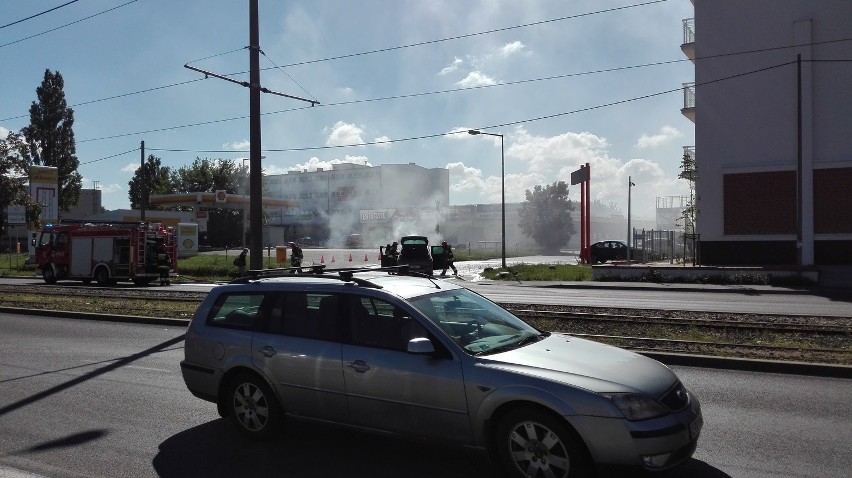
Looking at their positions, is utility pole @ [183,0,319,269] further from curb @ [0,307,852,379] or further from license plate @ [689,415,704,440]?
license plate @ [689,415,704,440]

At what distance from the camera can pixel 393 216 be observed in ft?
245

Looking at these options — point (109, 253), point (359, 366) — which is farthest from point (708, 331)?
point (109, 253)

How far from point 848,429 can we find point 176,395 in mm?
6645

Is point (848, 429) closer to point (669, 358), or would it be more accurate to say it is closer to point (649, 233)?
point (669, 358)

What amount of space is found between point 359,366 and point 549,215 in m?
71.1

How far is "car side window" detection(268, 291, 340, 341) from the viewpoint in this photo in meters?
5.47

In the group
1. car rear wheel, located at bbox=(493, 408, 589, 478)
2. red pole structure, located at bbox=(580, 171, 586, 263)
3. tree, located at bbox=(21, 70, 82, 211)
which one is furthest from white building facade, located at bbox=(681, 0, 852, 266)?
tree, located at bbox=(21, 70, 82, 211)

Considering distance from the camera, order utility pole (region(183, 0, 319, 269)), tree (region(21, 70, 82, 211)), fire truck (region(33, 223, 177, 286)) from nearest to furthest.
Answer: utility pole (region(183, 0, 319, 269)), fire truck (region(33, 223, 177, 286)), tree (region(21, 70, 82, 211))

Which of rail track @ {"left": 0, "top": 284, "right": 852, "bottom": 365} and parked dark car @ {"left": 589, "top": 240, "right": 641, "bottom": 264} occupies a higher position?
parked dark car @ {"left": 589, "top": 240, "right": 641, "bottom": 264}

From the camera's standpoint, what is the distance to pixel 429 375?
190 inches

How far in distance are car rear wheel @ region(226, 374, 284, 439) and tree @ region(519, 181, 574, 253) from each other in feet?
228

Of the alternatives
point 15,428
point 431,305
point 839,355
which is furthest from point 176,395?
point 839,355

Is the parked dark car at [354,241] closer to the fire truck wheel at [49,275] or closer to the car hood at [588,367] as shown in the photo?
the fire truck wheel at [49,275]

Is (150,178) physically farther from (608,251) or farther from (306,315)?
(306,315)
